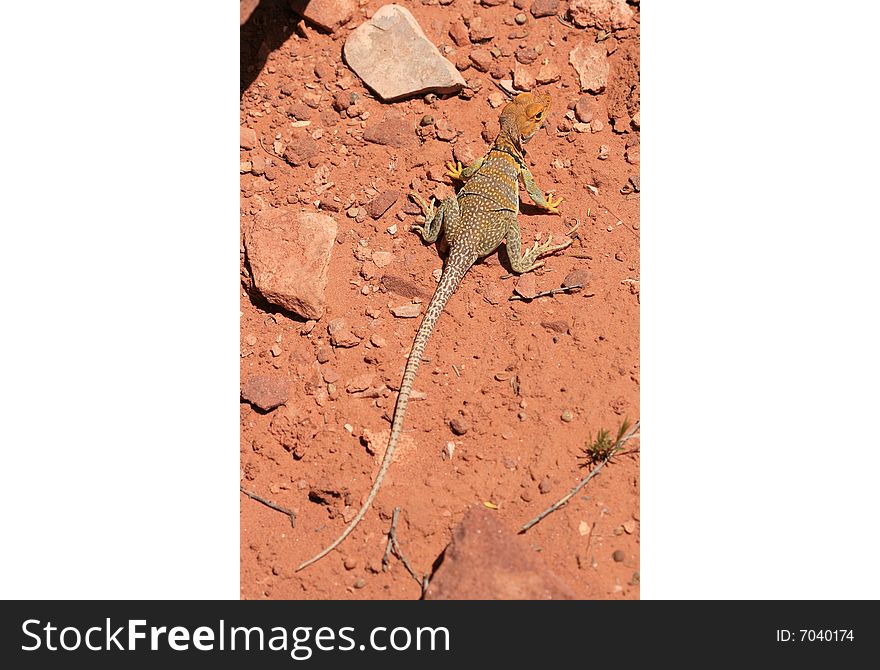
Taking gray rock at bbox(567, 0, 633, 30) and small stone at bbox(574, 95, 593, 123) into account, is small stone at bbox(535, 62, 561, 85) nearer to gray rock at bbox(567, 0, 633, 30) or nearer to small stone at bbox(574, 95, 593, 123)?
small stone at bbox(574, 95, 593, 123)

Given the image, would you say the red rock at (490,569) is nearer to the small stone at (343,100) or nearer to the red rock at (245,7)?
the small stone at (343,100)

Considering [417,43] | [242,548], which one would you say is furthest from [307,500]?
[417,43]

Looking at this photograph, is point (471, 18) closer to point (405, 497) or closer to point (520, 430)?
point (520, 430)

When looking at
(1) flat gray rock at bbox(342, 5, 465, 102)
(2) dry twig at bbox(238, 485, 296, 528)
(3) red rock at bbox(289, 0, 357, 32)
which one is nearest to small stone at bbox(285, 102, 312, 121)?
(1) flat gray rock at bbox(342, 5, 465, 102)

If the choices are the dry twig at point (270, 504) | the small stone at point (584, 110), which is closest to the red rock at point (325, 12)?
the small stone at point (584, 110)

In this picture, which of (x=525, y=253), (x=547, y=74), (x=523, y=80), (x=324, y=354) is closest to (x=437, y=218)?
(x=525, y=253)

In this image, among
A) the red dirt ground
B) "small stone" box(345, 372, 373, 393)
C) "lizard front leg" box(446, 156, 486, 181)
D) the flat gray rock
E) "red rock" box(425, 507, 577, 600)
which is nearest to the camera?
"red rock" box(425, 507, 577, 600)

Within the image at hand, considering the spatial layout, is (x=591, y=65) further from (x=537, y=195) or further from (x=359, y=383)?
(x=359, y=383)
